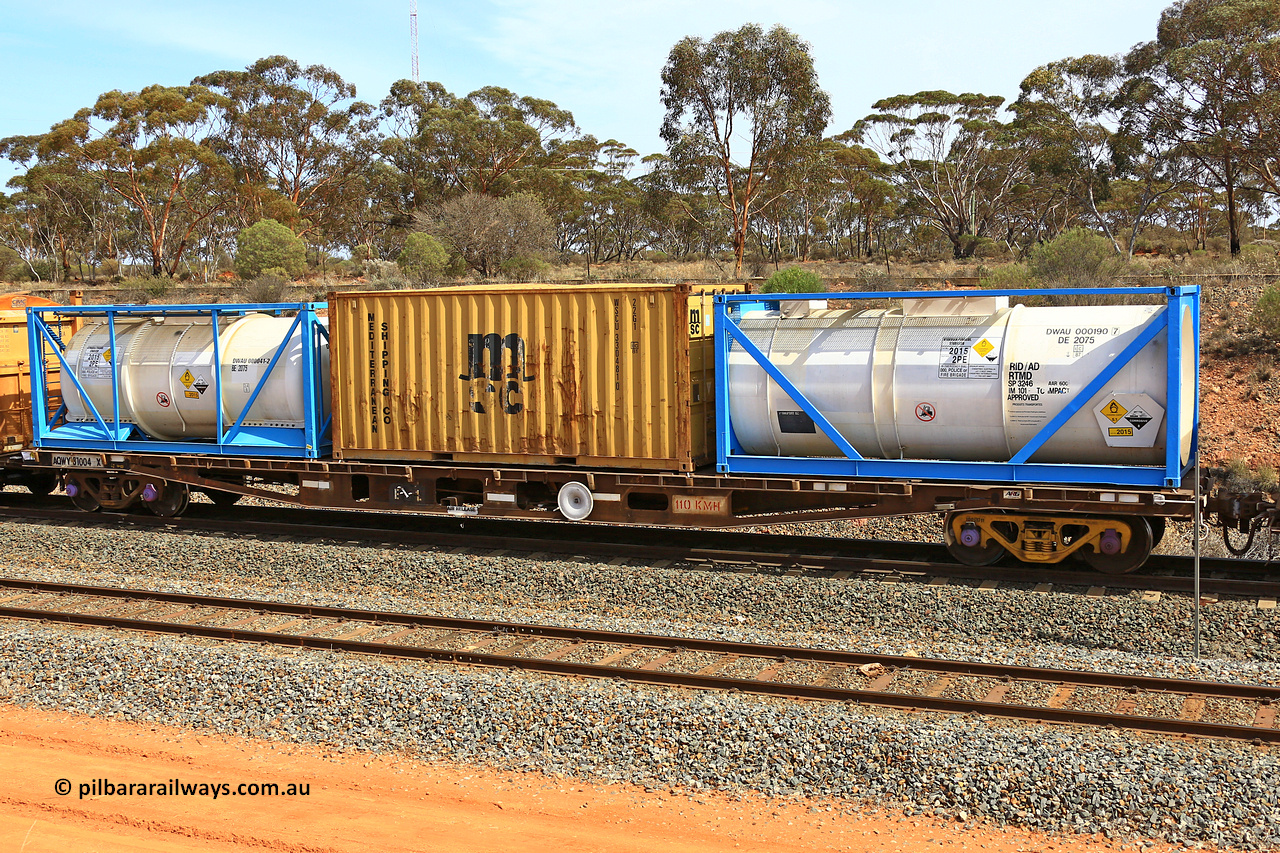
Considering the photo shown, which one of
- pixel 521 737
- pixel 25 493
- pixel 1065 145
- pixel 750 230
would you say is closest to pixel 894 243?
pixel 750 230

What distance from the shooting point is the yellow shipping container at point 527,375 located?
46.0ft

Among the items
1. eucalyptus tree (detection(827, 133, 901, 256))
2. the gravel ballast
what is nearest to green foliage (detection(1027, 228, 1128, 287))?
the gravel ballast

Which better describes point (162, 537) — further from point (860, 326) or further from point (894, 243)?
point (894, 243)

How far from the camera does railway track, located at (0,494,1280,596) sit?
12.4 m

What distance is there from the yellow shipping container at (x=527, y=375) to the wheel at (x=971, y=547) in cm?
341

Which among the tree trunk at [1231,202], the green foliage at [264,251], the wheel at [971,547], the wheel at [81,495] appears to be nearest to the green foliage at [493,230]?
the green foliage at [264,251]

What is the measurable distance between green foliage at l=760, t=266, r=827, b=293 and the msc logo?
2143cm

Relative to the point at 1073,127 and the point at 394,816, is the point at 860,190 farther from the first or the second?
the point at 394,816

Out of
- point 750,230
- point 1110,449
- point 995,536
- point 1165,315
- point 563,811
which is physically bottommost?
point 563,811

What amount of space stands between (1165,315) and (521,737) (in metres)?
8.41

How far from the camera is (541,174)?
2653 inches

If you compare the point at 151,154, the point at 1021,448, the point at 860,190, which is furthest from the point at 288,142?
the point at 1021,448

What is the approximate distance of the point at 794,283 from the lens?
35500mm

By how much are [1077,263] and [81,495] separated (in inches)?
1076
